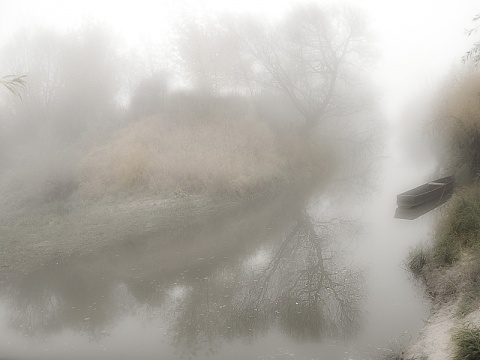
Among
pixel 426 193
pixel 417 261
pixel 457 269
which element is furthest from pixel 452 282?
pixel 426 193

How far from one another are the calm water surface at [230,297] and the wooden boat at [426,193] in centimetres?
124

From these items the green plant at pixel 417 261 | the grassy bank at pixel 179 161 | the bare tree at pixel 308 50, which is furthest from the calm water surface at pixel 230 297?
the bare tree at pixel 308 50

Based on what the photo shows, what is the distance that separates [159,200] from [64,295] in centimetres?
862

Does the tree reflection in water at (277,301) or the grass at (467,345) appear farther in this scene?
the tree reflection in water at (277,301)

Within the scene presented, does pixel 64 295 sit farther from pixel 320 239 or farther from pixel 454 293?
pixel 454 293

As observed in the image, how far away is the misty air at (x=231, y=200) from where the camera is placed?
991 cm

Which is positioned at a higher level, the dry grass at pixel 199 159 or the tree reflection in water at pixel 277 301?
the dry grass at pixel 199 159

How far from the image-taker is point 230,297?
1167cm

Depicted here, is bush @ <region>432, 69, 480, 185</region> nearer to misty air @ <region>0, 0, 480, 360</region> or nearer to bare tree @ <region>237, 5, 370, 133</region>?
misty air @ <region>0, 0, 480, 360</region>

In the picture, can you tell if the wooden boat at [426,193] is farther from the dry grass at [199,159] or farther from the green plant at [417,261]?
the dry grass at [199,159]

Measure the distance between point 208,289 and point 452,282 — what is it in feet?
22.3

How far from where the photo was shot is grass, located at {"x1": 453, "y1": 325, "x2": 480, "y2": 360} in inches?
254

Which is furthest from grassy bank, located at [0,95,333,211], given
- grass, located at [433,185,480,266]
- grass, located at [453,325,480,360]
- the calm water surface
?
grass, located at [453,325,480,360]

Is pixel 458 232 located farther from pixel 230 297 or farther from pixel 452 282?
pixel 230 297
